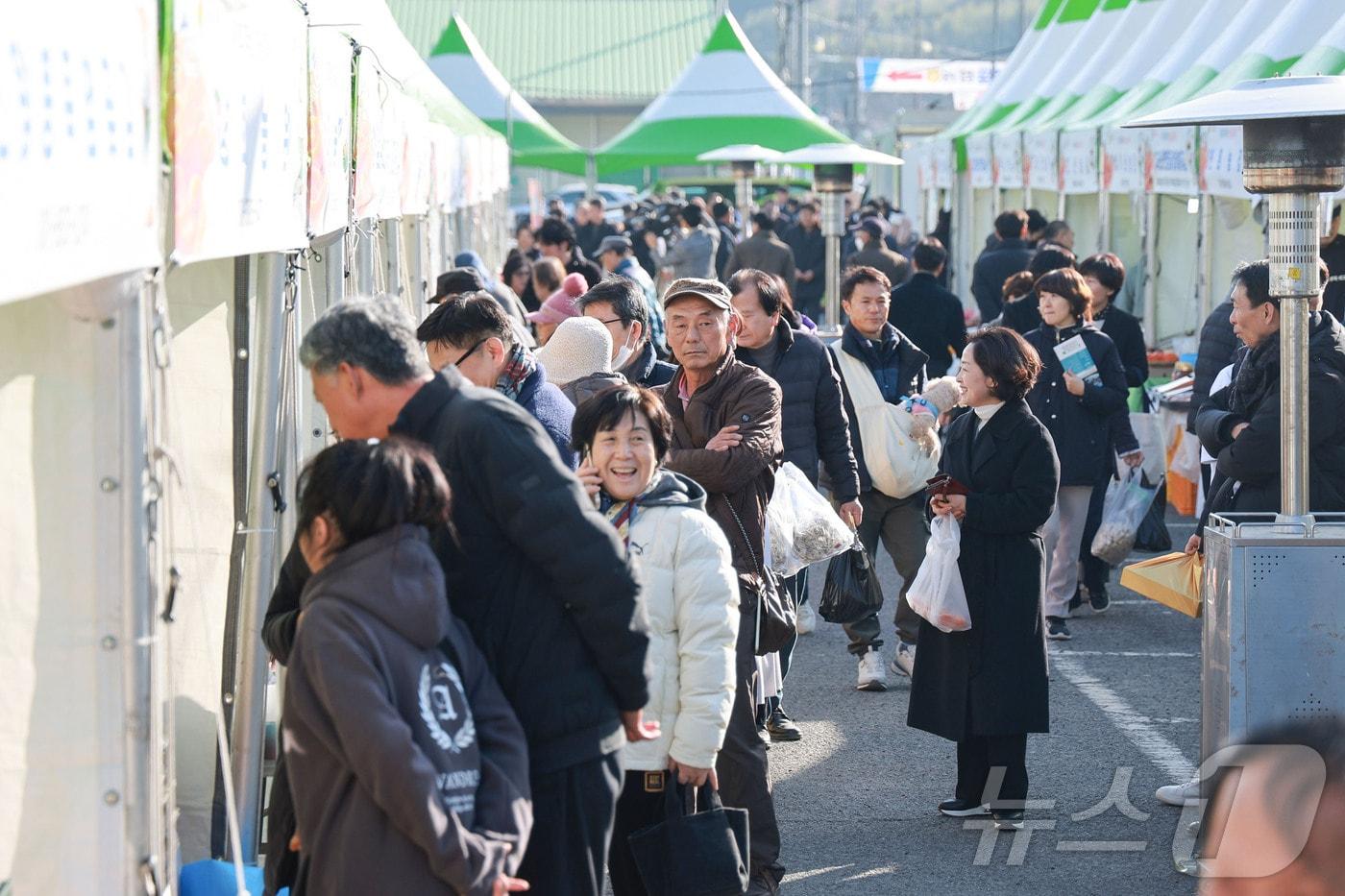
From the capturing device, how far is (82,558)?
9.82ft

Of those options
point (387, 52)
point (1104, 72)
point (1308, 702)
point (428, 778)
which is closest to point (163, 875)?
point (428, 778)

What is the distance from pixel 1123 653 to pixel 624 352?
3064mm

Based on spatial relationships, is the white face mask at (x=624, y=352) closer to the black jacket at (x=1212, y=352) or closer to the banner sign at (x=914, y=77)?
the black jacket at (x=1212, y=352)

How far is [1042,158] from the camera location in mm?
17953

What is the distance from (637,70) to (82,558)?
53704mm

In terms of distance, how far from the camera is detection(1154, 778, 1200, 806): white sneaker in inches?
241

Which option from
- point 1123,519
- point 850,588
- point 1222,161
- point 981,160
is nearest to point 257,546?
point 850,588

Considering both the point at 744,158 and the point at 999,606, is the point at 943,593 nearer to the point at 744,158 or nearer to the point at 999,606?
the point at 999,606

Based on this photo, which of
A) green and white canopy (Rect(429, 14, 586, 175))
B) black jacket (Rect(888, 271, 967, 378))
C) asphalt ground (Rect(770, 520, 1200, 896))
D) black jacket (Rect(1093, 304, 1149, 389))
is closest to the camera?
asphalt ground (Rect(770, 520, 1200, 896))

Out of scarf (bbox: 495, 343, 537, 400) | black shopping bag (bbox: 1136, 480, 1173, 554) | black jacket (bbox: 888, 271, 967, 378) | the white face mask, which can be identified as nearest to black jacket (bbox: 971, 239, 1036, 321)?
black jacket (bbox: 888, 271, 967, 378)

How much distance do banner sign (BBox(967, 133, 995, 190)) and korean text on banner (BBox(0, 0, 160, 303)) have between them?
18671 millimetres

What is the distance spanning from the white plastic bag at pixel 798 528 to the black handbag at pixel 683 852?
1476 millimetres

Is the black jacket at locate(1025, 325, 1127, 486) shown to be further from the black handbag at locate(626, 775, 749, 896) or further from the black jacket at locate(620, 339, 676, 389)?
the black handbag at locate(626, 775, 749, 896)

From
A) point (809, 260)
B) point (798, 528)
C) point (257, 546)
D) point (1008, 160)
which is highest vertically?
point (1008, 160)
